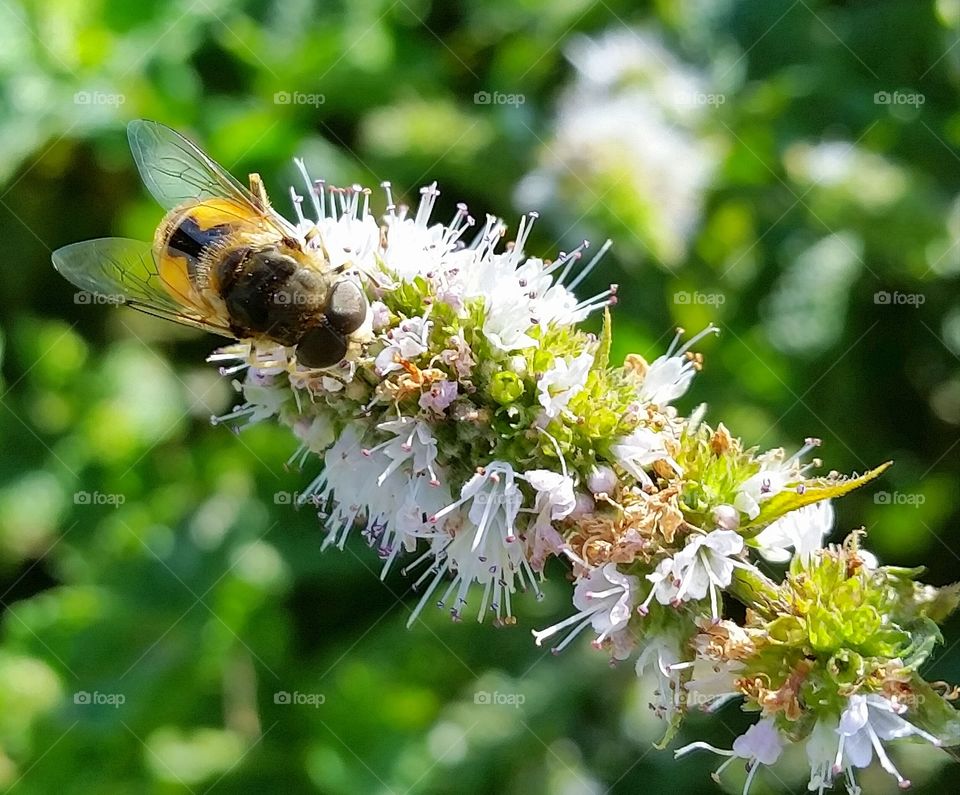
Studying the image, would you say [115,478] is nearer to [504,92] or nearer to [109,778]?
[109,778]

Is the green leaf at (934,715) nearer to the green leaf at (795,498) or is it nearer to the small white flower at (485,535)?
the green leaf at (795,498)

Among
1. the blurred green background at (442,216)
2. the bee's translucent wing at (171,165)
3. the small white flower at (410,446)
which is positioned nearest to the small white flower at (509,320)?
the small white flower at (410,446)

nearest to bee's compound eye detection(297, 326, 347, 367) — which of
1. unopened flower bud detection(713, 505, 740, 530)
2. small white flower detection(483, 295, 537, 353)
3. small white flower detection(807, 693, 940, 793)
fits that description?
small white flower detection(483, 295, 537, 353)

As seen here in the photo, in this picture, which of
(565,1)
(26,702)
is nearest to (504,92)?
(565,1)

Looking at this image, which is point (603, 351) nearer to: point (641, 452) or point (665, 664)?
point (641, 452)

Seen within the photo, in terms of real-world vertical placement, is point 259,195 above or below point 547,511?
above

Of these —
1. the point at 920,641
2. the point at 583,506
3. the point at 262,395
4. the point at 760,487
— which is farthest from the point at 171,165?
the point at 920,641
